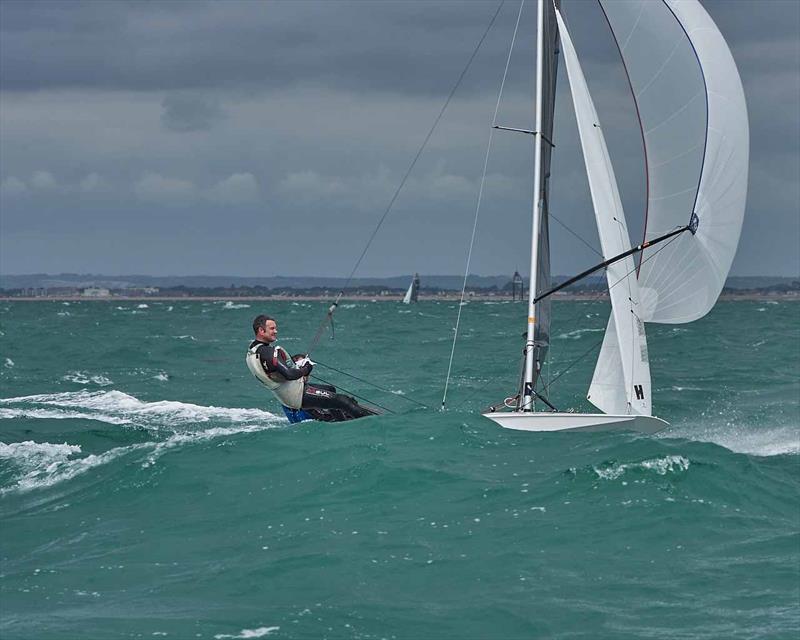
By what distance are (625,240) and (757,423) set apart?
6373mm

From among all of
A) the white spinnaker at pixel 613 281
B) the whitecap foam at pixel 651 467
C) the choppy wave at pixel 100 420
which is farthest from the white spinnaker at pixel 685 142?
the choppy wave at pixel 100 420

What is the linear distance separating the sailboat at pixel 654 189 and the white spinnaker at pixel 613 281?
0.02 m

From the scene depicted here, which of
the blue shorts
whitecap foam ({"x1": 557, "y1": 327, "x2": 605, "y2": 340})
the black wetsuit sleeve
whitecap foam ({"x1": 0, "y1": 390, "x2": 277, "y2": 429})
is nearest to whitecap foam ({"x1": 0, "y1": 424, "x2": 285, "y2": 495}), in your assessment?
the blue shorts

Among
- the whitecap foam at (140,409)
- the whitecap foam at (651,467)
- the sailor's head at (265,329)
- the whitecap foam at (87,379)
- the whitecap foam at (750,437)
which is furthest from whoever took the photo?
the whitecap foam at (87,379)

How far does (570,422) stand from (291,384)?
3500 mm

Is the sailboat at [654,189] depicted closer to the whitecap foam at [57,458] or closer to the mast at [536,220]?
the mast at [536,220]

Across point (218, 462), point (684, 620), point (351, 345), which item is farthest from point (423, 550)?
point (351, 345)

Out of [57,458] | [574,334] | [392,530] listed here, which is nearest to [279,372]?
[57,458]

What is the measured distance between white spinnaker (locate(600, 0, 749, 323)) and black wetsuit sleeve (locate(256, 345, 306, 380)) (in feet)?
15.8

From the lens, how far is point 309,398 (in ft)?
48.3

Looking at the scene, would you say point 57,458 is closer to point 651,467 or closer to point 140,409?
point 140,409

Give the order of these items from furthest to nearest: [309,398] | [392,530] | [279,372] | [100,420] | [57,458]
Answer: [100,420] < [309,398] < [57,458] < [279,372] < [392,530]

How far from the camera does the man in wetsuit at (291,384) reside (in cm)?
1387

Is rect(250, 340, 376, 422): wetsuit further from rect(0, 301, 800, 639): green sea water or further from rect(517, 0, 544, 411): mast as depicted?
rect(517, 0, 544, 411): mast
